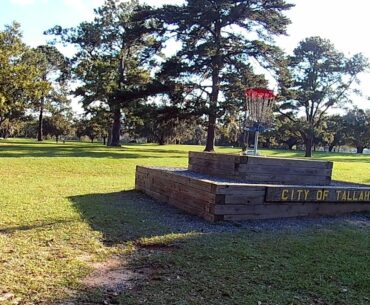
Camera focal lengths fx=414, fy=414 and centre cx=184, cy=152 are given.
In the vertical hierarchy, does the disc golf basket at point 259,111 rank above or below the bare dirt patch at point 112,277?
above

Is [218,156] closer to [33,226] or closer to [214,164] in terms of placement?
[214,164]

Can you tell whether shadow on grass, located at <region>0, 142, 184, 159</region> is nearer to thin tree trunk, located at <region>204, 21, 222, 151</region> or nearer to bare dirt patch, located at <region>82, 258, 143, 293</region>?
thin tree trunk, located at <region>204, 21, 222, 151</region>

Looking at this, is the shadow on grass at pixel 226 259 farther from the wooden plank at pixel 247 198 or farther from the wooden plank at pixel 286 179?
the wooden plank at pixel 286 179

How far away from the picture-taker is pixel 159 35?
72.5 feet

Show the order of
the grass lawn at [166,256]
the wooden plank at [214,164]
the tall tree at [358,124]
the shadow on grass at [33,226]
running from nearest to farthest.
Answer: the grass lawn at [166,256] → the shadow on grass at [33,226] → the wooden plank at [214,164] → the tall tree at [358,124]

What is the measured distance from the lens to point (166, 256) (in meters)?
4.02

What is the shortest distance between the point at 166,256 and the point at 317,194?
3276mm

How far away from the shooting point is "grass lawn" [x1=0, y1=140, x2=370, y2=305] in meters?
3.09

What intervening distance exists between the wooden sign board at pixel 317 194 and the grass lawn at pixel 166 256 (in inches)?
13.5

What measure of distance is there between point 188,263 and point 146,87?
17.4 metres

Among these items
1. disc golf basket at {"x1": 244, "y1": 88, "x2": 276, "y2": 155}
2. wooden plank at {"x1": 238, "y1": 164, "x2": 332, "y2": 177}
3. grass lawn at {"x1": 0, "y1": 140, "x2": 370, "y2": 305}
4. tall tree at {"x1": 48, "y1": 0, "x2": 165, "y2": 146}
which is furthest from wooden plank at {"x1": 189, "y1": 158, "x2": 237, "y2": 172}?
tall tree at {"x1": 48, "y1": 0, "x2": 165, "y2": 146}

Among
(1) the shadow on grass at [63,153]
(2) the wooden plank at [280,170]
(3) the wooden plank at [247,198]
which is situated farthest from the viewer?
(1) the shadow on grass at [63,153]

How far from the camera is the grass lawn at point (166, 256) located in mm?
3093

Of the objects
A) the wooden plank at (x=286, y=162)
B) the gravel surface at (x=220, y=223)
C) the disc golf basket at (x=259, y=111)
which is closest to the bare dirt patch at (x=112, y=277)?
the gravel surface at (x=220, y=223)
